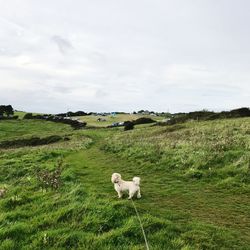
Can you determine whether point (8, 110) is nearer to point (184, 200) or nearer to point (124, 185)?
point (124, 185)

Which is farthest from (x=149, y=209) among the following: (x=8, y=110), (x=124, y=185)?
(x=8, y=110)

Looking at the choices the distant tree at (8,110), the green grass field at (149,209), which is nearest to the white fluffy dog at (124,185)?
the green grass field at (149,209)

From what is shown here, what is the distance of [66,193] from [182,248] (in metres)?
5.51

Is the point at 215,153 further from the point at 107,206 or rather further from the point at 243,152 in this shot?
the point at 107,206

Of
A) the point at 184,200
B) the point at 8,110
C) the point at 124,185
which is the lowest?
the point at 184,200

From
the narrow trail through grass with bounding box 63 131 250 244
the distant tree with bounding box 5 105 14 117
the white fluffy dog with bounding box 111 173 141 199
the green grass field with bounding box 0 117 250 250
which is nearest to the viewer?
the green grass field with bounding box 0 117 250 250

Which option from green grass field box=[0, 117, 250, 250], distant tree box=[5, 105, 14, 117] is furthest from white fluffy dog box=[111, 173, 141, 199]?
distant tree box=[5, 105, 14, 117]

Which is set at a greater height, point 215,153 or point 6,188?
point 215,153


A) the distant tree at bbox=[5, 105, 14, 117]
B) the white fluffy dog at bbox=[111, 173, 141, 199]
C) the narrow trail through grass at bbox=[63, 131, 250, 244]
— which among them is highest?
the distant tree at bbox=[5, 105, 14, 117]

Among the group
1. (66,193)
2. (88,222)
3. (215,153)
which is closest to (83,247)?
(88,222)

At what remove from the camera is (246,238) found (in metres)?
8.22

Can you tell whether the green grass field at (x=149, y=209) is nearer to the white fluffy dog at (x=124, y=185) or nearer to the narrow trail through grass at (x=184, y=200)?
the narrow trail through grass at (x=184, y=200)

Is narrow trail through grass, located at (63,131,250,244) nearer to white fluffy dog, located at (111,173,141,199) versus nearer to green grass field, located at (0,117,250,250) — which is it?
green grass field, located at (0,117,250,250)

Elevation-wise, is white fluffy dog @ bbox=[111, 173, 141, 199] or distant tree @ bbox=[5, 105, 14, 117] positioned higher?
distant tree @ bbox=[5, 105, 14, 117]
